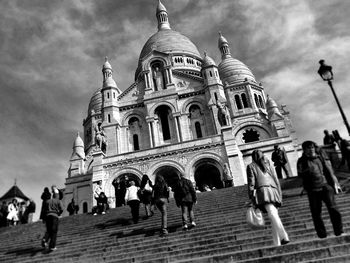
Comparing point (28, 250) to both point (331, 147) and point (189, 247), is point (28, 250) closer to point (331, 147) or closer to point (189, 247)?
point (189, 247)

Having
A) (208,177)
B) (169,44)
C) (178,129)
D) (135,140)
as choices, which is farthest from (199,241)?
(169,44)

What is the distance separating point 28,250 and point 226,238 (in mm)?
6591

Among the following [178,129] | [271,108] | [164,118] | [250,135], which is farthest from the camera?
[271,108]

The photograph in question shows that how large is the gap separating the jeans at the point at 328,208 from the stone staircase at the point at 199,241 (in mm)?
172

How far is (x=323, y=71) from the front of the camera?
1033 cm

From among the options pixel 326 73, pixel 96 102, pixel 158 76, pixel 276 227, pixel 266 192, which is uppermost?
pixel 96 102

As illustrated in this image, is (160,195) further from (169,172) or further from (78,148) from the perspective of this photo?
(78,148)

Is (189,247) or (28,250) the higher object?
(28,250)

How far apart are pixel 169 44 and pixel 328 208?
44.5 metres

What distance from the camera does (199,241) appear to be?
7879 mm

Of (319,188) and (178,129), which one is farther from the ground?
(178,129)

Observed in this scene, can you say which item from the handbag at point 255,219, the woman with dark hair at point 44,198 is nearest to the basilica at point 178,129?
the woman with dark hair at point 44,198

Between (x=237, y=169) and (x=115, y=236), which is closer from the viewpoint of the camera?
(x=115, y=236)

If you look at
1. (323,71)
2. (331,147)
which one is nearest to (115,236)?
(323,71)
